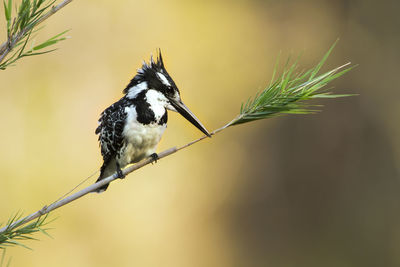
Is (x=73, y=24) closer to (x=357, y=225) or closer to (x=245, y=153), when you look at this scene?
(x=245, y=153)

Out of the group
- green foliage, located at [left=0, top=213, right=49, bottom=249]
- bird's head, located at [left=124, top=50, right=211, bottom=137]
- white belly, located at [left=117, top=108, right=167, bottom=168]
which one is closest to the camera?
green foliage, located at [left=0, top=213, right=49, bottom=249]

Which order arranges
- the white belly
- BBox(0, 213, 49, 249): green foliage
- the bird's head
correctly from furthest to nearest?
1. the white belly
2. the bird's head
3. BBox(0, 213, 49, 249): green foliage

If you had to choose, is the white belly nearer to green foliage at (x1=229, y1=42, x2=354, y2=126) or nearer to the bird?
the bird

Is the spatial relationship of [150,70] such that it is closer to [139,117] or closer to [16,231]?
[139,117]

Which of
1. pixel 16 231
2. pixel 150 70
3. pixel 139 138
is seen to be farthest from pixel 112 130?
pixel 16 231

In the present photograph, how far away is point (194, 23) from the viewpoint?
327cm

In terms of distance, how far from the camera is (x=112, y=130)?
4.56ft

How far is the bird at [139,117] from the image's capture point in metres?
1.18

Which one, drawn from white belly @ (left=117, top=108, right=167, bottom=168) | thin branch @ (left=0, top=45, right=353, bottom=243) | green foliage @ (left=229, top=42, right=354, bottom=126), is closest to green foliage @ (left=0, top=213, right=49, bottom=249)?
thin branch @ (left=0, top=45, right=353, bottom=243)

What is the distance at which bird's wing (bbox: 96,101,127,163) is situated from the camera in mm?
1352

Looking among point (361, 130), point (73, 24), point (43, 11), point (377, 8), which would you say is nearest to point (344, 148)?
point (361, 130)

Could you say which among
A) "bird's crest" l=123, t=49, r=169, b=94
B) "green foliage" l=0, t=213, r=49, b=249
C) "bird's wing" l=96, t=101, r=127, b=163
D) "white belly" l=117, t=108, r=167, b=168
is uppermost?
"bird's crest" l=123, t=49, r=169, b=94

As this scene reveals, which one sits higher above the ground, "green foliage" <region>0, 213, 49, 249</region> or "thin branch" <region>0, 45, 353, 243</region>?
"thin branch" <region>0, 45, 353, 243</region>

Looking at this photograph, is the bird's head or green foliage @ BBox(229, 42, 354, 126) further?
the bird's head
